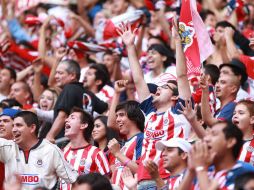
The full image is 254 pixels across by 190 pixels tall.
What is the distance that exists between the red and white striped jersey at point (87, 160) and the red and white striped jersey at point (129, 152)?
5.8 inches

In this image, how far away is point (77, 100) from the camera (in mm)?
12781

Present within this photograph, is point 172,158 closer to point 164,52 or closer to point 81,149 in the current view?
point 81,149

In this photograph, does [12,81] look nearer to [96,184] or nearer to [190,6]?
[190,6]

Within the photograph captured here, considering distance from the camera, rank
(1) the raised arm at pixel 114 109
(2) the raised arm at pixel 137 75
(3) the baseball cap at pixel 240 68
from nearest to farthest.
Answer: (2) the raised arm at pixel 137 75
(3) the baseball cap at pixel 240 68
(1) the raised arm at pixel 114 109

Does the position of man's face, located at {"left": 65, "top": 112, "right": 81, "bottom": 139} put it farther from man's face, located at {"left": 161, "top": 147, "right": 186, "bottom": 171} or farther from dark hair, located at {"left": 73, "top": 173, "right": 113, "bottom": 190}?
dark hair, located at {"left": 73, "top": 173, "right": 113, "bottom": 190}

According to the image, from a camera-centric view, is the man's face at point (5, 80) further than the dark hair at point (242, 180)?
Yes

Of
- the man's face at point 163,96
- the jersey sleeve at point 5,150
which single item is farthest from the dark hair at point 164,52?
the jersey sleeve at point 5,150

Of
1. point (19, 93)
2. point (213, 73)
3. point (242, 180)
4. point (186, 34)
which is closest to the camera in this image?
point (242, 180)

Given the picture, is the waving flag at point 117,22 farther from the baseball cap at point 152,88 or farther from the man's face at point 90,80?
the baseball cap at point 152,88

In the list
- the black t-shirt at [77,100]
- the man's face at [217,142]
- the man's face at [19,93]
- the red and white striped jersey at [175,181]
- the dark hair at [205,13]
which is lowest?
the red and white striped jersey at [175,181]

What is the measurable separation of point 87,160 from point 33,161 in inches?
32.9

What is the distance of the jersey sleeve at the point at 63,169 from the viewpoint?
10.6 metres

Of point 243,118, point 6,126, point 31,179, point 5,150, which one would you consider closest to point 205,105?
point 243,118

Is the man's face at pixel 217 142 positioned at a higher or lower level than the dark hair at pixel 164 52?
lower
